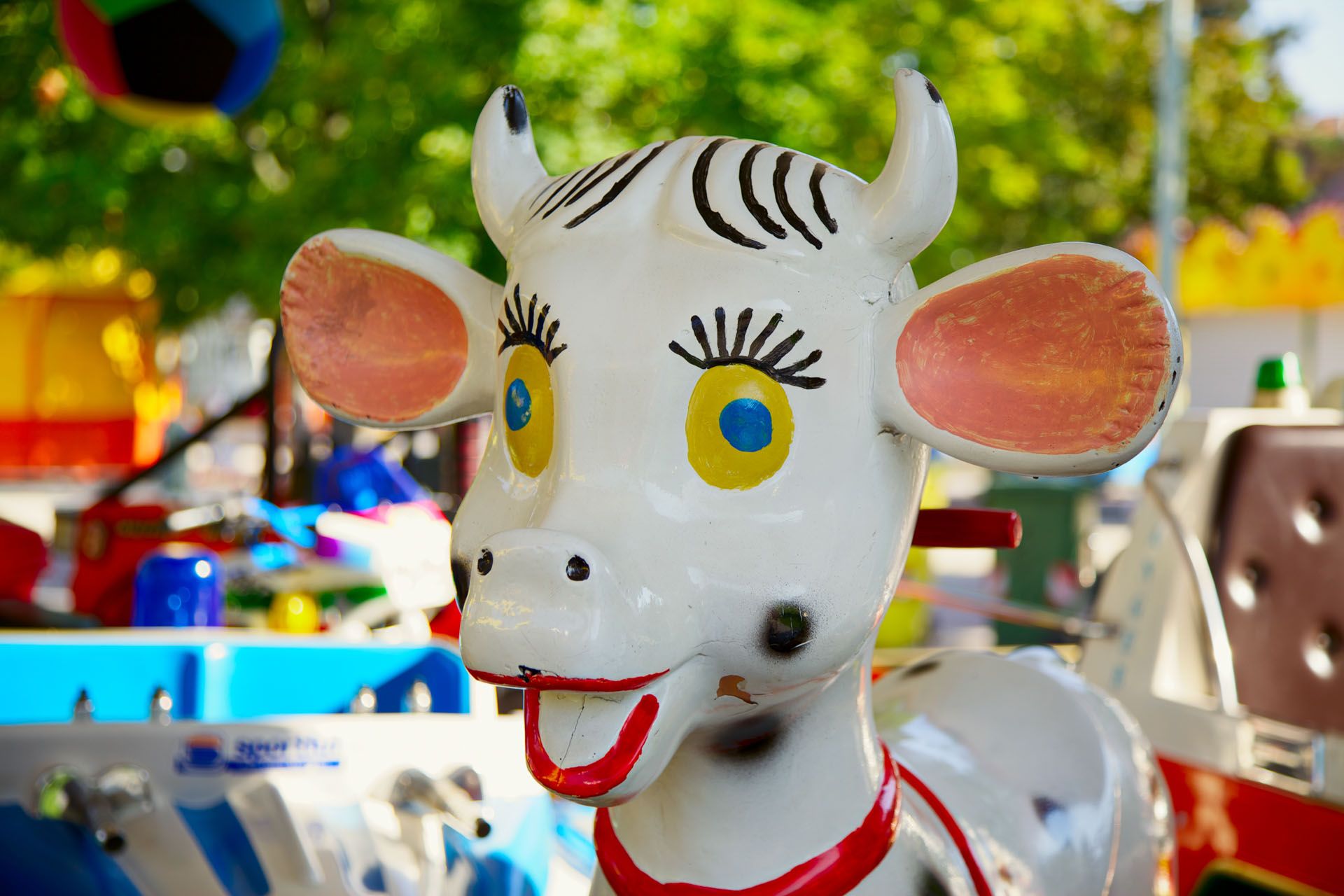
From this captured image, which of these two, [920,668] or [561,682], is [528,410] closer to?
[561,682]

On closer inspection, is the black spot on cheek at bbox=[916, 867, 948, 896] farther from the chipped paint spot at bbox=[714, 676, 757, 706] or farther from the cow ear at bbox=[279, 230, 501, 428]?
the cow ear at bbox=[279, 230, 501, 428]

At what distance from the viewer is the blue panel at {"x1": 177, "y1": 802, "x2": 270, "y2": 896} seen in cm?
122

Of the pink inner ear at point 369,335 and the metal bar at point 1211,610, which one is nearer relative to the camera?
the pink inner ear at point 369,335

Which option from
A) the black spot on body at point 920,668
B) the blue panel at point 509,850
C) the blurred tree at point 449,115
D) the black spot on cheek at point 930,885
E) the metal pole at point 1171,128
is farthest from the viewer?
the metal pole at point 1171,128

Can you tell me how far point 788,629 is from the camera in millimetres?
935

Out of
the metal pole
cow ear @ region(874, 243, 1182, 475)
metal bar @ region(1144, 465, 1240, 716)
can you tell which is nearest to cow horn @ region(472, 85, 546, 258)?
cow ear @ region(874, 243, 1182, 475)

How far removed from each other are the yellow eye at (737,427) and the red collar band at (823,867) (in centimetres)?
34

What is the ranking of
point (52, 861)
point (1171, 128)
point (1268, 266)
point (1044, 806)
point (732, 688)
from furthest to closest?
point (1268, 266), point (1171, 128), point (1044, 806), point (52, 861), point (732, 688)

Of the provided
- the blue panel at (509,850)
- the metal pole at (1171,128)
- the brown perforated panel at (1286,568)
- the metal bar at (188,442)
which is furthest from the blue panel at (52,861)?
the metal pole at (1171,128)

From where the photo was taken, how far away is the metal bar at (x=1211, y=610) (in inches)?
82.4

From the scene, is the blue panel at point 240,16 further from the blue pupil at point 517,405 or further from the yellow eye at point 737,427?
the yellow eye at point 737,427

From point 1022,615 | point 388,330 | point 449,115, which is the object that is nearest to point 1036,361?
point 388,330

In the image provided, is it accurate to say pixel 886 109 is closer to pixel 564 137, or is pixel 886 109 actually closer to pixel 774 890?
pixel 564 137

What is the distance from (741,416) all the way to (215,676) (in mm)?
1056
